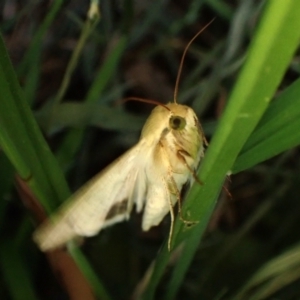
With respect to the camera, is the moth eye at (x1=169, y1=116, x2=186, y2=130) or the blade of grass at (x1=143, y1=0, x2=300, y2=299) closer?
the blade of grass at (x1=143, y1=0, x2=300, y2=299)

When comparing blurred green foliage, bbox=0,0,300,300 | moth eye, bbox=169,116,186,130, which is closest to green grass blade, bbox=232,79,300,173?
blurred green foliage, bbox=0,0,300,300

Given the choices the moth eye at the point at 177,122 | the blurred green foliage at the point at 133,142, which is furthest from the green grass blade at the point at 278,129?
the moth eye at the point at 177,122

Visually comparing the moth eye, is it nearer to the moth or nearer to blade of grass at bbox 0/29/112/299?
the moth

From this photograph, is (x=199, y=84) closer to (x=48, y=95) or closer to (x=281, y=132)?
(x=48, y=95)

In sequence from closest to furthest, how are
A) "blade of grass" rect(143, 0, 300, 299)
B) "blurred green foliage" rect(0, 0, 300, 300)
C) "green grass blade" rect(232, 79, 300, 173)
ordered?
1. "blade of grass" rect(143, 0, 300, 299)
2. "green grass blade" rect(232, 79, 300, 173)
3. "blurred green foliage" rect(0, 0, 300, 300)

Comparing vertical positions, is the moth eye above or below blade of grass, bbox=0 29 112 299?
below

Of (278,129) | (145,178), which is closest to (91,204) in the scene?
(145,178)

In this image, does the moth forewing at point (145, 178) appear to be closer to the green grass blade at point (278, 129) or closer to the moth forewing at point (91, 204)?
the moth forewing at point (91, 204)

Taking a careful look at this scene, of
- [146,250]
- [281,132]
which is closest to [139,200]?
[146,250]
